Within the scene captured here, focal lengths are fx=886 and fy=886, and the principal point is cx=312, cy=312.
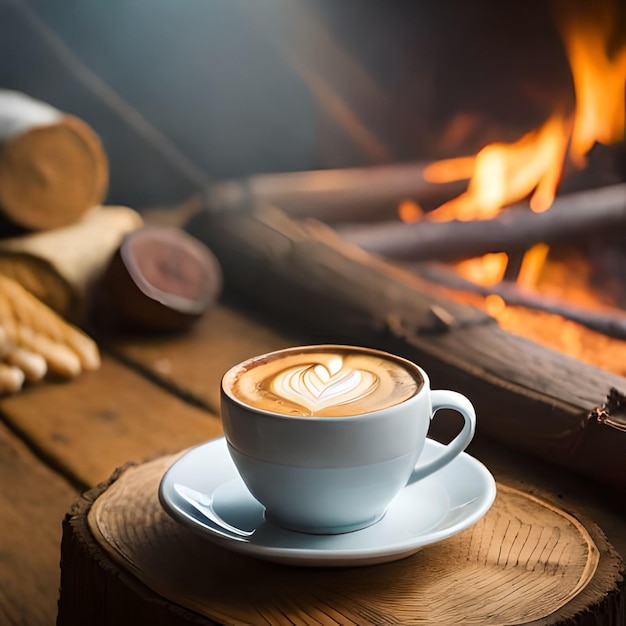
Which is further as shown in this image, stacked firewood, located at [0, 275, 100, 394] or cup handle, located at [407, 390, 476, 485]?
stacked firewood, located at [0, 275, 100, 394]

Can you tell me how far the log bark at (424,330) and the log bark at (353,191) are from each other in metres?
0.17

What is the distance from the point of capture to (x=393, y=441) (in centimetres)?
72

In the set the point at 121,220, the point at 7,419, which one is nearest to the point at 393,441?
the point at 7,419

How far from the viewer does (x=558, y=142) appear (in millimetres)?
2012

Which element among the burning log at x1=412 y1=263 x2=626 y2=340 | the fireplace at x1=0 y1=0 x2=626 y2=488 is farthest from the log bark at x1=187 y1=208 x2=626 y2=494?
the burning log at x1=412 y1=263 x2=626 y2=340

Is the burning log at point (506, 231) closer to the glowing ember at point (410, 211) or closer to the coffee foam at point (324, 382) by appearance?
the glowing ember at point (410, 211)

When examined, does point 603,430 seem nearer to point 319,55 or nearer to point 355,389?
point 355,389

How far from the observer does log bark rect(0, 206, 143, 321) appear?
6.02ft

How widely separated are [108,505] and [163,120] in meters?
1.97

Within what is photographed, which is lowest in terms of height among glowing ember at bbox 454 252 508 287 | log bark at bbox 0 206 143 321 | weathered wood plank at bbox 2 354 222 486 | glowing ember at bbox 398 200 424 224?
weathered wood plank at bbox 2 354 222 486

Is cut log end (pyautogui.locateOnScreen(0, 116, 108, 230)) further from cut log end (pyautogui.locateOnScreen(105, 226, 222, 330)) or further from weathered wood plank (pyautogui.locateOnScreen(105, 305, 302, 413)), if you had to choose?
weathered wood plank (pyautogui.locateOnScreen(105, 305, 302, 413))

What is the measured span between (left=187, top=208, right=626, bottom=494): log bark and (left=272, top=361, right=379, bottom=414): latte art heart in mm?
380

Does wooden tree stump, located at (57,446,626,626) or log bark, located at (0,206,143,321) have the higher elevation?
wooden tree stump, located at (57,446,626,626)

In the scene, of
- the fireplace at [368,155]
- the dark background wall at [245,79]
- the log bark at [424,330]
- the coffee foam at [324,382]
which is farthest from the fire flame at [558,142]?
the coffee foam at [324,382]
